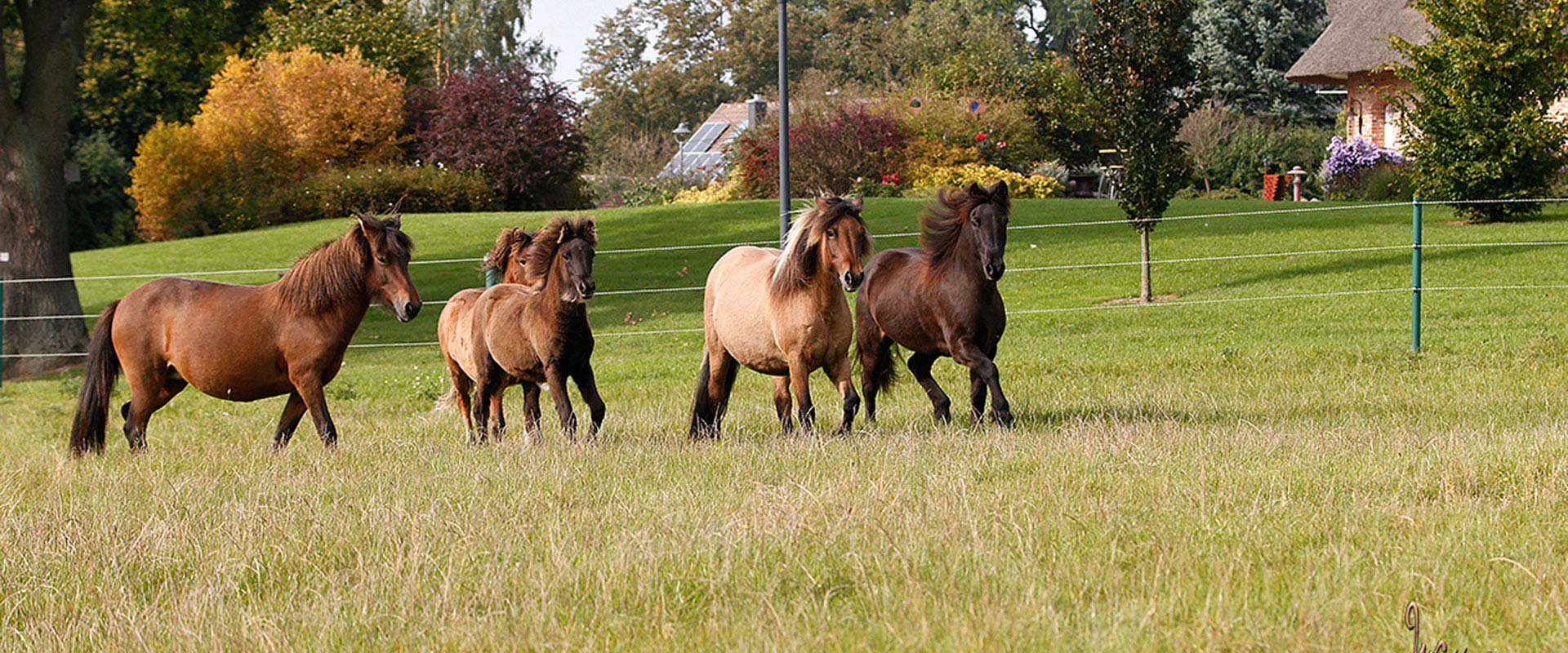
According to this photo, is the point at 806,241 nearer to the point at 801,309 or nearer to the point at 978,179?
the point at 801,309

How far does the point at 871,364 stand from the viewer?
10727 millimetres

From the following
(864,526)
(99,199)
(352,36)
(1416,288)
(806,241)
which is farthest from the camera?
(352,36)

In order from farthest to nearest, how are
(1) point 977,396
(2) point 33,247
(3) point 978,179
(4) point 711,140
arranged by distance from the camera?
(4) point 711,140, (3) point 978,179, (2) point 33,247, (1) point 977,396

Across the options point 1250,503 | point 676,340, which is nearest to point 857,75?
point 676,340

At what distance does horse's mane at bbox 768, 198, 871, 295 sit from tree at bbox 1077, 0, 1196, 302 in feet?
34.5

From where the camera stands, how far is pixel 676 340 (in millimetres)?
18875

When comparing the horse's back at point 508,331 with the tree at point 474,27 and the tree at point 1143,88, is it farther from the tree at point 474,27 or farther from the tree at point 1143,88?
the tree at point 474,27

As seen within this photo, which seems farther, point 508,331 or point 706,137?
point 706,137

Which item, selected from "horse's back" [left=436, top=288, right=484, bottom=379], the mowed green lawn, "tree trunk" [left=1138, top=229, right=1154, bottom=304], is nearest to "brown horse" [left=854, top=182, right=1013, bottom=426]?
the mowed green lawn

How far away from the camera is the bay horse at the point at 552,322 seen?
893 centimetres

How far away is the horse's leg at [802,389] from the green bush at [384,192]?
28.1 m

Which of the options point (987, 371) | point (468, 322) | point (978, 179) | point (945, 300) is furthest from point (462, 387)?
point (978, 179)

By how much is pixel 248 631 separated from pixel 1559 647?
13.1ft

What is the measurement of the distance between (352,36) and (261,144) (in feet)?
25.6
